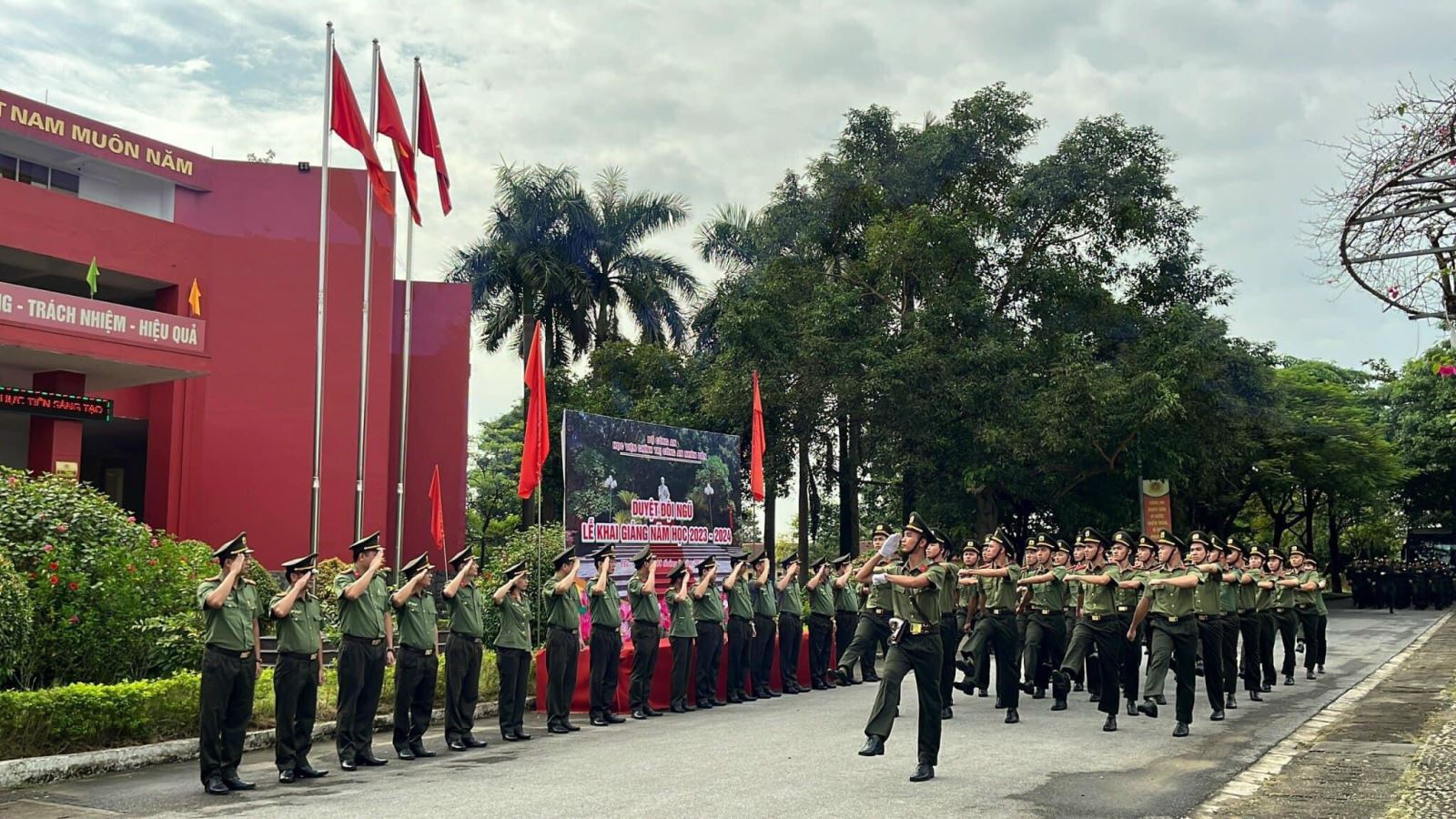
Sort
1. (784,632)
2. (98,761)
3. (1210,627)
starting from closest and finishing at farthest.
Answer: (98,761), (1210,627), (784,632)

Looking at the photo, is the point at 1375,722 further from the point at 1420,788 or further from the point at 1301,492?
the point at 1301,492

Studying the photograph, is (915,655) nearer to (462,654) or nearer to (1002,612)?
(462,654)

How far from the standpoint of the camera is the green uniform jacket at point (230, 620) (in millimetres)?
8727

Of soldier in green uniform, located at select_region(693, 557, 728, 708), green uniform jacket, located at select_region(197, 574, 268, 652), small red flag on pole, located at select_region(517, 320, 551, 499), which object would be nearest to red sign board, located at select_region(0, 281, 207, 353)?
small red flag on pole, located at select_region(517, 320, 551, 499)

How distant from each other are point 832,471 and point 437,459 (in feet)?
31.6

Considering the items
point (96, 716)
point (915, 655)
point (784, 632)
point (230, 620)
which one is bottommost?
point (96, 716)

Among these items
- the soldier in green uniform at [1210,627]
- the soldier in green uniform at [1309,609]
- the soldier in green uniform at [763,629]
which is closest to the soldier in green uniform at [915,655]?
the soldier in green uniform at [1210,627]

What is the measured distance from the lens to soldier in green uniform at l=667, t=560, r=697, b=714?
13359 mm

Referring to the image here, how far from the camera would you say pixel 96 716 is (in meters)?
9.40

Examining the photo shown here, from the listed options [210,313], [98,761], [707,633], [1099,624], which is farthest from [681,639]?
[210,313]

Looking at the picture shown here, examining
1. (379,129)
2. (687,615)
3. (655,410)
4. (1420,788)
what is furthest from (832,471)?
(1420,788)

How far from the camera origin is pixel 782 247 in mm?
29984

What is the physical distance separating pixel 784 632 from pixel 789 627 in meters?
0.13

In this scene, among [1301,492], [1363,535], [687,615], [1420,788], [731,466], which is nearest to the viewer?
[1420,788]
